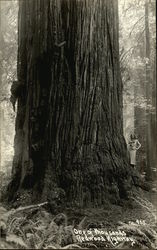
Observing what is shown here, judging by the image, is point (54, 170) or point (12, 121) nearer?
point (54, 170)

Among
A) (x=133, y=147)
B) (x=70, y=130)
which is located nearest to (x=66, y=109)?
(x=70, y=130)

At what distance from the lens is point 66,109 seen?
3303 millimetres

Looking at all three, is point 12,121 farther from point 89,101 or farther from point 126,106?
point 126,106

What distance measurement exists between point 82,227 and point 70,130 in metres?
0.92

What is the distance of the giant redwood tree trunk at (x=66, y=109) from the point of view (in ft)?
10.5

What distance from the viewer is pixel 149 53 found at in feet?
12.6

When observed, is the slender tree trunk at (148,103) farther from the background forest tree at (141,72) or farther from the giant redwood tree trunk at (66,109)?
the giant redwood tree trunk at (66,109)

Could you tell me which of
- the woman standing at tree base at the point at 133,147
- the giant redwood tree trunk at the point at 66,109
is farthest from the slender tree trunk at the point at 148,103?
the giant redwood tree trunk at the point at 66,109

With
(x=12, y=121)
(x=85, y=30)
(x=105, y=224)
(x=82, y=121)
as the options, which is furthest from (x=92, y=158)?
(x=85, y=30)

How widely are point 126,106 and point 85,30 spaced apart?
3.72 ft

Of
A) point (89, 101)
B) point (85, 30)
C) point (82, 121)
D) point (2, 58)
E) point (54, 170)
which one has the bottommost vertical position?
point (54, 170)

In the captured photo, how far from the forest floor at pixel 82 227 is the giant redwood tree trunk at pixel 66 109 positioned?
150 mm

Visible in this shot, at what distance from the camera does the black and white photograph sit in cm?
307

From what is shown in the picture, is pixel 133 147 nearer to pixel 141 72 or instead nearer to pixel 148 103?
pixel 148 103
